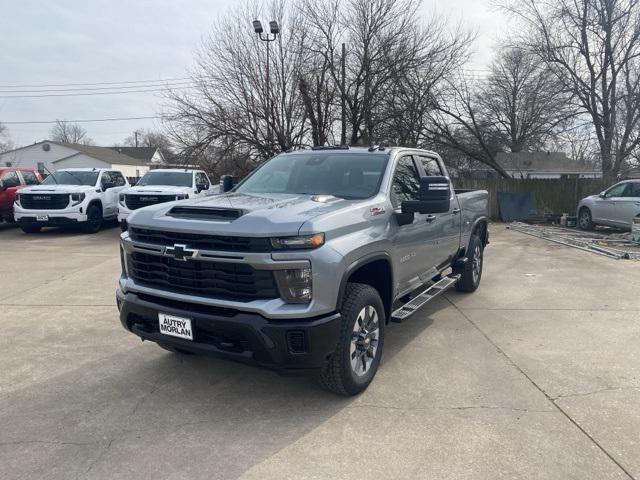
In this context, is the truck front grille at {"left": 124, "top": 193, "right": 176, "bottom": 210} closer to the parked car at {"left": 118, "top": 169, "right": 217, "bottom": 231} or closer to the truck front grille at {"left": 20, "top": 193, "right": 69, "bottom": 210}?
the parked car at {"left": 118, "top": 169, "right": 217, "bottom": 231}

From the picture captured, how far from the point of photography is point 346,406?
3.50m

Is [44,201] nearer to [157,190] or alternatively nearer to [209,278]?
[157,190]

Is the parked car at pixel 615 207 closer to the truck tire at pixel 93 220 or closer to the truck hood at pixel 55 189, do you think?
the truck tire at pixel 93 220

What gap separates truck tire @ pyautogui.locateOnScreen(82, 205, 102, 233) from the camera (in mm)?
13148

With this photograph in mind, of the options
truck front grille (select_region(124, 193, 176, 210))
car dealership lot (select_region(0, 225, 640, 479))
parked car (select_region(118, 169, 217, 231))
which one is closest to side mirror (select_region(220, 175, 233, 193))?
car dealership lot (select_region(0, 225, 640, 479))

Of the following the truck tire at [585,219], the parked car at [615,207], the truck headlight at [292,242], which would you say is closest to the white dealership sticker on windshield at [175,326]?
the truck headlight at [292,242]

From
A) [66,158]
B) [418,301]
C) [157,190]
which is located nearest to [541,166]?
[157,190]

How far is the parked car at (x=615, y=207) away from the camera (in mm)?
13188

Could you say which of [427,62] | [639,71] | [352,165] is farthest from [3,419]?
[639,71]

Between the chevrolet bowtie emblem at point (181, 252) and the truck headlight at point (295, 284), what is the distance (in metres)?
0.63

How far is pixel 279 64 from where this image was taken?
697 inches

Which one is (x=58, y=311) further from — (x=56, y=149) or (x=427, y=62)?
(x=56, y=149)

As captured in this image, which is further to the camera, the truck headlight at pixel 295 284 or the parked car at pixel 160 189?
the parked car at pixel 160 189

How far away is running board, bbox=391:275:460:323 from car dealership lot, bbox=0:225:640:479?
447mm
